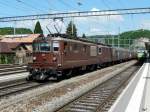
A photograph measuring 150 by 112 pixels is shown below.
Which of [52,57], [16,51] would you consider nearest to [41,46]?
[52,57]

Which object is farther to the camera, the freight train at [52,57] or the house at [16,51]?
the house at [16,51]

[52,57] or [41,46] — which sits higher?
[41,46]

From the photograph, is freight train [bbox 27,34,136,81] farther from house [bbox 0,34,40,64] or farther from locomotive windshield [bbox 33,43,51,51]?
house [bbox 0,34,40,64]

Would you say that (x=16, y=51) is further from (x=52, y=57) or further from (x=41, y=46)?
(x=52, y=57)

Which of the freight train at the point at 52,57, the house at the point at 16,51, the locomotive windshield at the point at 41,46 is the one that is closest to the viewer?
the freight train at the point at 52,57

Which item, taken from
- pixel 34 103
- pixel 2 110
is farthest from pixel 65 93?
pixel 2 110

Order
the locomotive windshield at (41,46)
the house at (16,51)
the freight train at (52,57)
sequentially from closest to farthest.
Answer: the freight train at (52,57) < the locomotive windshield at (41,46) < the house at (16,51)

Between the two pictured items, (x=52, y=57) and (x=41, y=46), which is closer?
(x=52, y=57)

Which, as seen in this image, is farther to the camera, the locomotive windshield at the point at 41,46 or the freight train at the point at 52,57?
the locomotive windshield at the point at 41,46

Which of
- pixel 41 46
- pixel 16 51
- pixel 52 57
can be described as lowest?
pixel 52 57

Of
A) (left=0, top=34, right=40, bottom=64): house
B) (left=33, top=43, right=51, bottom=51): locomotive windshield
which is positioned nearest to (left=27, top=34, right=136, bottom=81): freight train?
(left=33, top=43, right=51, bottom=51): locomotive windshield

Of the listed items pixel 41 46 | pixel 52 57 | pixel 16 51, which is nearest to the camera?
pixel 52 57

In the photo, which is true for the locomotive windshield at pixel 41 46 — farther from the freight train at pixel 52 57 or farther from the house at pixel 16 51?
the house at pixel 16 51

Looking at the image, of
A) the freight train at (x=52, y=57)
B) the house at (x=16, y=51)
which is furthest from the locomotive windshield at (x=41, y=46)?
the house at (x=16, y=51)
